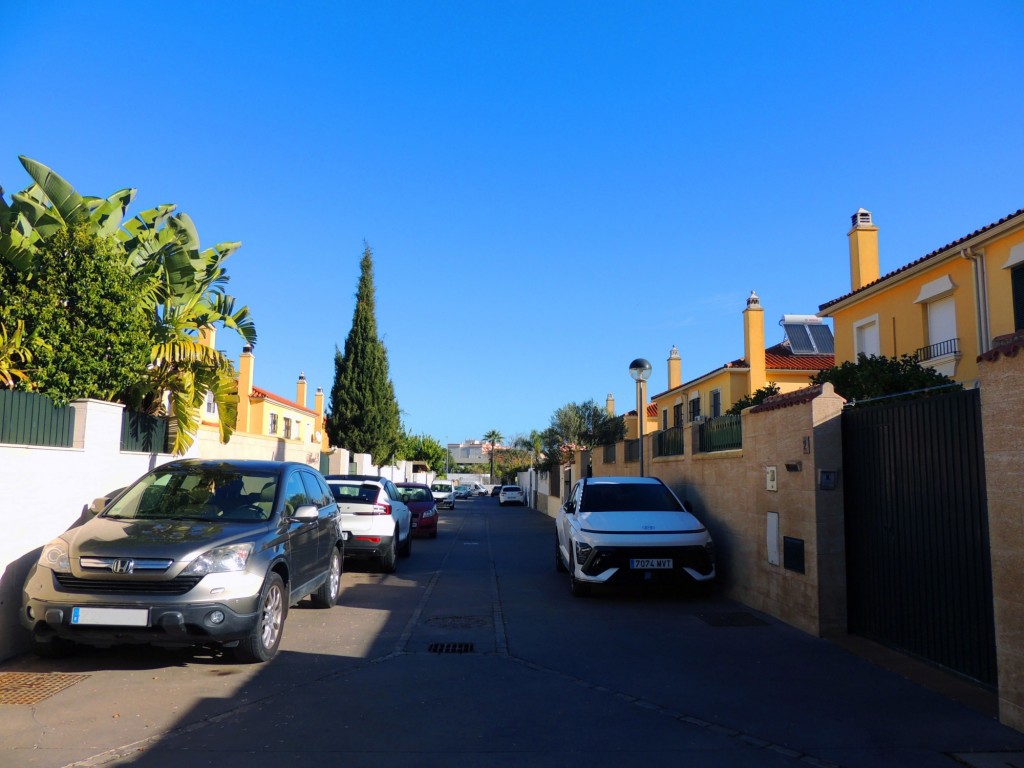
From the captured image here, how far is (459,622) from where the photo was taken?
8.52 metres

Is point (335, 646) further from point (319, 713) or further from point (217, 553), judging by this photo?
point (319, 713)

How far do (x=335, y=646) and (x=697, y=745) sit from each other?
385 centimetres

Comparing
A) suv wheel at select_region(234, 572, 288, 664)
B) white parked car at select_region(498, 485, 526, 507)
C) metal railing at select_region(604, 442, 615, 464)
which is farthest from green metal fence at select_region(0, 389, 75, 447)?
white parked car at select_region(498, 485, 526, 507)

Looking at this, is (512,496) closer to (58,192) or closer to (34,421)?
(58,192)

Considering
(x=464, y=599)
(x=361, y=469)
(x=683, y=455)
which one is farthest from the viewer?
(x=361, y=469)

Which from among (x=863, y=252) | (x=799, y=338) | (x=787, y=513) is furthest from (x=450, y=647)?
(x=799, y=338)

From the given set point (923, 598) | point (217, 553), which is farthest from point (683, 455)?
point (217, 553)

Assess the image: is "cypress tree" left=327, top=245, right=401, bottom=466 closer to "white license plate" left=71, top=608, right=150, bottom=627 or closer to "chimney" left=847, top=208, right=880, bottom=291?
"chimney" left=847, top=208, right=880, bottom=291

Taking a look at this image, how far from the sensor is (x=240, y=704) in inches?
209

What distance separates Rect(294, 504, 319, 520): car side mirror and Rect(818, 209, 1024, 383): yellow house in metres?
12.7

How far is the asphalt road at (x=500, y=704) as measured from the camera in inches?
173

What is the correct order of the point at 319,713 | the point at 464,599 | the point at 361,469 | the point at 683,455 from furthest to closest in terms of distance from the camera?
the point at 361,469 < the point at 683,455 < the point at 464,599 < the point at 319,713

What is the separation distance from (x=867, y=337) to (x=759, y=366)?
6.79m

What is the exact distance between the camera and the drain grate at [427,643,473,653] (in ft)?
23.0
